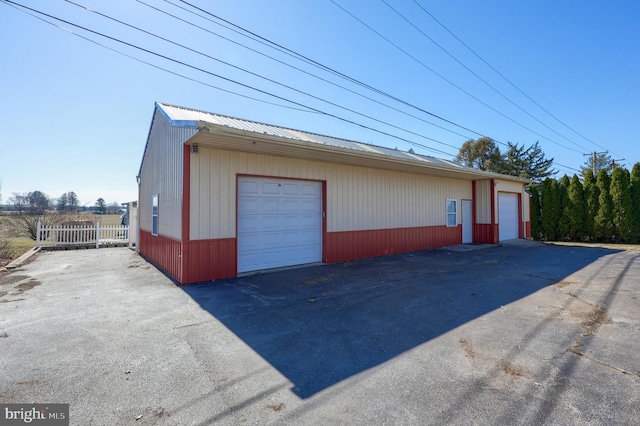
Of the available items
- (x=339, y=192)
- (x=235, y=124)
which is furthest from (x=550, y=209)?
(x=235, y=124)

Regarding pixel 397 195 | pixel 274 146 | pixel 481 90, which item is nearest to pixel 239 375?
pixel 274 146

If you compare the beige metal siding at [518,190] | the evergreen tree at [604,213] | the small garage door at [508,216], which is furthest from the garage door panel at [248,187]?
the evergreen tree at [604,213]

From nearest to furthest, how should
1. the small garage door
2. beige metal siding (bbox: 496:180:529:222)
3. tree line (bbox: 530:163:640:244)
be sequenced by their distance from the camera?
1. beige metal siding (bbox: 496:180:529:222)
2. tree line (bbox: 530:163:640:244)
3. the small garage door

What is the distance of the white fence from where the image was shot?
12113 mm

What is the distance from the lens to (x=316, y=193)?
8.48 meters

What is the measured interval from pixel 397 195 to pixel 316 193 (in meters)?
3.58

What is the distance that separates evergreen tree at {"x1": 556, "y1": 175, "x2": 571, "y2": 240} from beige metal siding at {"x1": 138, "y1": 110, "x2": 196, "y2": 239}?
18.2 meters

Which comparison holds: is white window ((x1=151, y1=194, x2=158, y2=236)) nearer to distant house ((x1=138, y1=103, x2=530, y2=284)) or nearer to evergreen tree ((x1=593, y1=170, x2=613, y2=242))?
distant house ((x1=138, y1=103, x2=530, y2=284))

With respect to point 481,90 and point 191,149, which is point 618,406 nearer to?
point 191,149

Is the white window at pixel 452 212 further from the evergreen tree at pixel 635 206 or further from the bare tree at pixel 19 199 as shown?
the bare tree at pixel 19 199

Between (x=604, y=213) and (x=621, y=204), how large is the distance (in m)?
0.73

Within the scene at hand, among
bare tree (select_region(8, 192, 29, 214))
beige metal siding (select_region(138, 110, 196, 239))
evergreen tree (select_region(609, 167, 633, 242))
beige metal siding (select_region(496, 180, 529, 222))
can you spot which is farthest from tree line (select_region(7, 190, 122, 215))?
evergreen tree (select_region(609, 167, 633, 242))

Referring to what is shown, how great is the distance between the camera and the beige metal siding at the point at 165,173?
21.4 feet

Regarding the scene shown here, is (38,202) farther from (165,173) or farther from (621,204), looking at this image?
(621,204)
